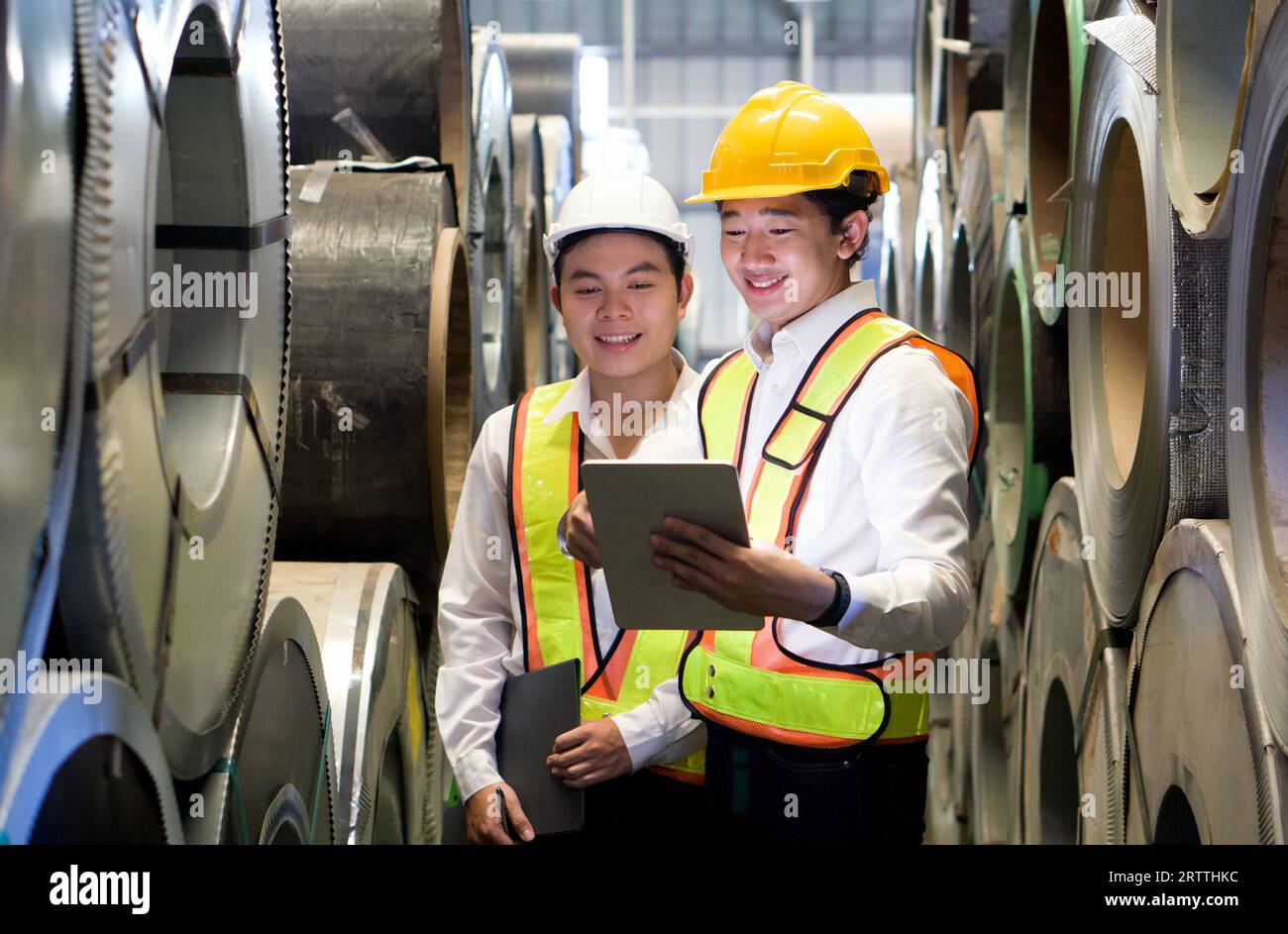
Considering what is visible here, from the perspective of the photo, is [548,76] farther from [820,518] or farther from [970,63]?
[820,518]

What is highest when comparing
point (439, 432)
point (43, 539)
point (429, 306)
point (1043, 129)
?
point (1043, 129)

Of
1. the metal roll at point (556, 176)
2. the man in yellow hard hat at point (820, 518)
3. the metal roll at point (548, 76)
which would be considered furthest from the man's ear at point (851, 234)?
the metal roll at point (548, 76)

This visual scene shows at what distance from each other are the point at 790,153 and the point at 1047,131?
2020 millimetres

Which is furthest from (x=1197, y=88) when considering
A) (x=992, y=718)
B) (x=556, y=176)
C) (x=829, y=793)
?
(x=556, y=176)

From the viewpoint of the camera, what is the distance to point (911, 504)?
5.35 feet

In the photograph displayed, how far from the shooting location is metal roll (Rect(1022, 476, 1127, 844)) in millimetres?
2436

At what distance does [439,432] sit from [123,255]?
1.89 m

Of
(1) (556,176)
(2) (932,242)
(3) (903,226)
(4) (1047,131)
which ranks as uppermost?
(1) (556,176)

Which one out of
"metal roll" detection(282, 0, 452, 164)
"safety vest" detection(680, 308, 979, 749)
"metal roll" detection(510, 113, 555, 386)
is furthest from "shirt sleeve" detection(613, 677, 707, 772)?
"metal roll" detection(510, 113, 555, 386)

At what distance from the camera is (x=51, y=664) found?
130 centimetres

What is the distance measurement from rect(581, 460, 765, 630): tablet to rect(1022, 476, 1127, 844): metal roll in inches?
40.4
